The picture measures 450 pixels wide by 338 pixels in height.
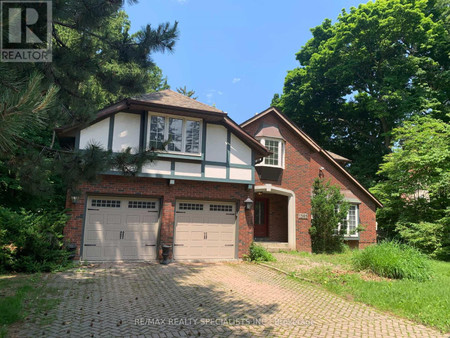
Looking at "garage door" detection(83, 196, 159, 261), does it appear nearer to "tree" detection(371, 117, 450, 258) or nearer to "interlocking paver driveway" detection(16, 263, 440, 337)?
"interlocking paver driveway" detection(16, 263, 440, 337)

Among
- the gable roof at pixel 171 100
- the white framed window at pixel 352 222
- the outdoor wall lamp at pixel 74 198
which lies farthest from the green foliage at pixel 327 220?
the outdoor wall lamp at pixel 74 198

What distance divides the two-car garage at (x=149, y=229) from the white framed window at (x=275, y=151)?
14.3ft

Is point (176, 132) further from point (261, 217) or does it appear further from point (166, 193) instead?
point (261, 217)

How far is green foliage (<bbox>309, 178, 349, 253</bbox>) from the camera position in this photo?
1567cm

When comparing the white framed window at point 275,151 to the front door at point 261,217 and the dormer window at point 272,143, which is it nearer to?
the dormer window at point 272,143

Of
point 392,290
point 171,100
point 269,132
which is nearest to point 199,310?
point 392,290

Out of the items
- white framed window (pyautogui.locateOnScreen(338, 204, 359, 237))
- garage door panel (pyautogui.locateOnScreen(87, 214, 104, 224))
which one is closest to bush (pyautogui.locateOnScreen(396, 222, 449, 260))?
white framed window (pyautogui.locateOnScreen(338, 204, 359, 237))

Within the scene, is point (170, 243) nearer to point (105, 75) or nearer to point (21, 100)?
point (105, 75)

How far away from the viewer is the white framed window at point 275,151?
1595 cm

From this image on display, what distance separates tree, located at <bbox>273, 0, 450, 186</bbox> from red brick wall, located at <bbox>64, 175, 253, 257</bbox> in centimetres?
1536

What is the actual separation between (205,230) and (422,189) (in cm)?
1290

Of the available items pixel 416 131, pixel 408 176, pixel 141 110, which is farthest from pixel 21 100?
pixel 416 131

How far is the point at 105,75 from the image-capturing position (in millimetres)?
8867

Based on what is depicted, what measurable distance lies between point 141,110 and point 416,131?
1660 centimetres
